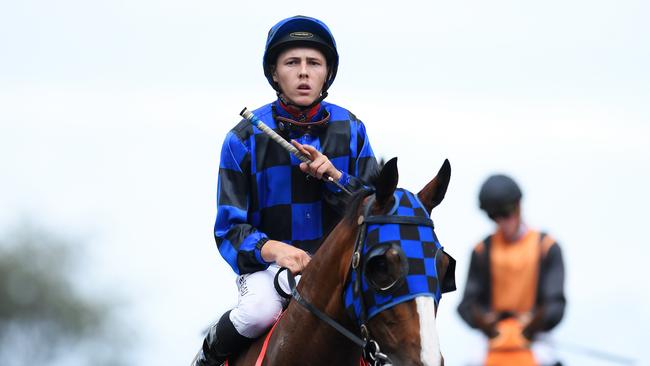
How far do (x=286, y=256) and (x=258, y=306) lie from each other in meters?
0.30

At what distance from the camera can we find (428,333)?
609cm

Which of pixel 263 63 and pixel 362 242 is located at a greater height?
pixel 263 63

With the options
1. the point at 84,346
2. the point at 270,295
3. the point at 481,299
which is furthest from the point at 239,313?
the point at 84,346

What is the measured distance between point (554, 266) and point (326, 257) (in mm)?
1069

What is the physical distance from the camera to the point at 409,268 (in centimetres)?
622

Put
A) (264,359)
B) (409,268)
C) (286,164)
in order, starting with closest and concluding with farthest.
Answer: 1. (409,268)
2. (264,359)
3. (286,164)

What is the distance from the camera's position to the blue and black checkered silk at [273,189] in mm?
7531

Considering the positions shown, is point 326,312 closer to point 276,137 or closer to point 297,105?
point 276,137

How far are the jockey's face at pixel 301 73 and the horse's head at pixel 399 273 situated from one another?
1.30 meters

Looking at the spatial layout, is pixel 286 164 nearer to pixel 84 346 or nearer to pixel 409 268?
pixel 409 268

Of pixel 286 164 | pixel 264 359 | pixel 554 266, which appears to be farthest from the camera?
pixel 286 164

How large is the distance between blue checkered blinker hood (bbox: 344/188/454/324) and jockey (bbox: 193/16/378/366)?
0.88 meters

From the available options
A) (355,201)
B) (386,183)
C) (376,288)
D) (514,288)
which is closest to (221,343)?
(355,201)

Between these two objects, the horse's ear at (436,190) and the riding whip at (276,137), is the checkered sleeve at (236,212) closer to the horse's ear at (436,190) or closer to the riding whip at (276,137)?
the riding whip at (276,137)
